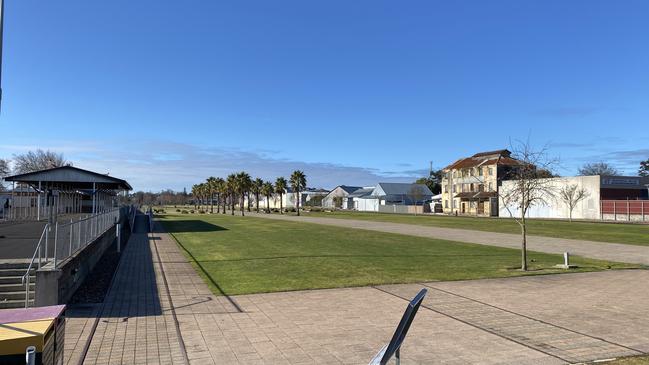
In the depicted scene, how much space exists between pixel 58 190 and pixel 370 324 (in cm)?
4109

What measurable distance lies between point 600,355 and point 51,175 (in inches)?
1166

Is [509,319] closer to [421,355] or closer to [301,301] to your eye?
[421,355]

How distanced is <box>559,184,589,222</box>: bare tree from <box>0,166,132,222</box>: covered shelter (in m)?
50.2

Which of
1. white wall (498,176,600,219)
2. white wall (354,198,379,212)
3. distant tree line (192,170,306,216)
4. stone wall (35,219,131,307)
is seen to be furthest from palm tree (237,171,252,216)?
stone wall (35,219,131,307)

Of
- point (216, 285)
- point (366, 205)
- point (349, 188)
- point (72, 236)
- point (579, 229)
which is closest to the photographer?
point (72, 236)

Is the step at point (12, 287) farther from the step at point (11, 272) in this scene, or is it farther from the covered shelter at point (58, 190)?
the covered shelter at point (58, 190)

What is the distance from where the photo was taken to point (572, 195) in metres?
62.0

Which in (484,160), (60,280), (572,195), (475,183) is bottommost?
(60,280)

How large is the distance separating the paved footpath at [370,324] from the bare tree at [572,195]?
5312 centimetres

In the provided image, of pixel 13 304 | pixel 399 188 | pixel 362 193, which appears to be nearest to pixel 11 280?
pixel 13 304

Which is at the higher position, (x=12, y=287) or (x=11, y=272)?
(x=11, y=272)

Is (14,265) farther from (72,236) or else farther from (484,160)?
(484,160)

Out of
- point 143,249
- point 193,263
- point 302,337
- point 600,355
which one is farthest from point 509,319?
point 143,249

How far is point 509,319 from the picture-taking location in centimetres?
866
